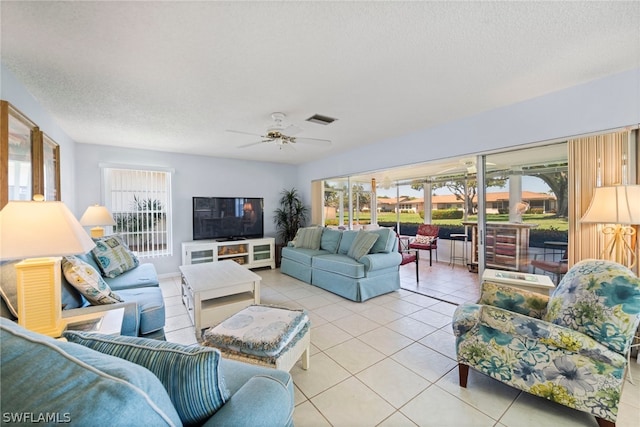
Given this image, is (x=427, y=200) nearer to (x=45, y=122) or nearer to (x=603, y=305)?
(x=603, y=305)

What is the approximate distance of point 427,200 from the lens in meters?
6.78

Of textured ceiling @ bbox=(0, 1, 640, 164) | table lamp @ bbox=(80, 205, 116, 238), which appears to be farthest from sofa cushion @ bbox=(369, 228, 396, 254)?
table lamp @ bbox=(80, 205, 116, 238)

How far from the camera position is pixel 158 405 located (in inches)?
23.1

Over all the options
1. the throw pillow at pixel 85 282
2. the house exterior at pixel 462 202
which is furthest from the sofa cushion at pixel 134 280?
the house exterior at pixel 462 202

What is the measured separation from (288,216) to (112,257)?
11.8ft

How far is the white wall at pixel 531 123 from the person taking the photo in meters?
2.22

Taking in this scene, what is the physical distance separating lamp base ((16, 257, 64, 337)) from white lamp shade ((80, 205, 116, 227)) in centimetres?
253

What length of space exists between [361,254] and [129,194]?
4.28 m

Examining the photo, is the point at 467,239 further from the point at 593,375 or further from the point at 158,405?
the point at 158,405

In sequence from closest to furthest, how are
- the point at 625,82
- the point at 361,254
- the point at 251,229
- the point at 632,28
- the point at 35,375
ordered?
the point at 35,375
the point at 632,28
the point at 625,82
the point at 361,254
the point at 251,229

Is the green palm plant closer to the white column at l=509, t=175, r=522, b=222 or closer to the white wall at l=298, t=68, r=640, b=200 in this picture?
the white wall at l=298, t=68, r=640, b=200

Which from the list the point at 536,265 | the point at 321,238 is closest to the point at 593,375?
the point at 536,265

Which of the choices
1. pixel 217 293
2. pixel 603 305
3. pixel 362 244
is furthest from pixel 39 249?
pixel 362 244

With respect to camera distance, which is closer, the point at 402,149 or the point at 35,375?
the point at 35,375
